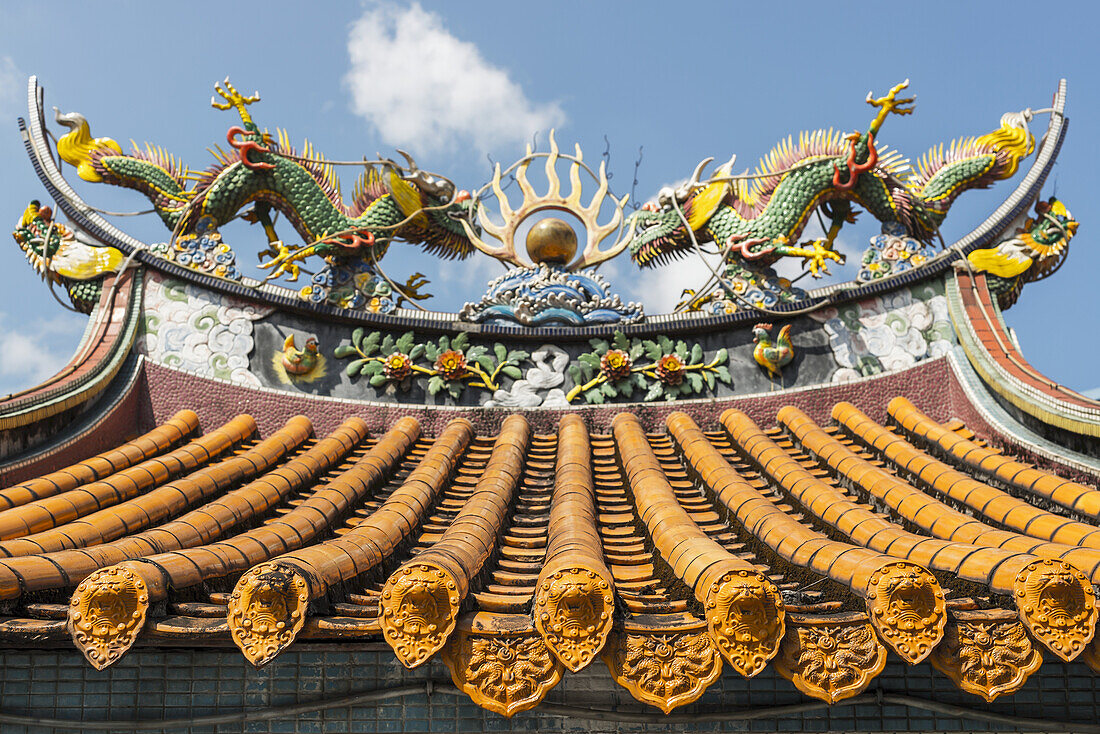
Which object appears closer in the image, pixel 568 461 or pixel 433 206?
pixel 568 461

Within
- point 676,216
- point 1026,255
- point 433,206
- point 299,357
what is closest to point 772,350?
point 676,216

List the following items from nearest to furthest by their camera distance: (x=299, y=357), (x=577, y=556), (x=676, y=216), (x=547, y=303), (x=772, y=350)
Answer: (x=577, y=556) < (x=299, y=357) < (x=772, y=350) < (x=547, y=303) < (x=676, y=216)

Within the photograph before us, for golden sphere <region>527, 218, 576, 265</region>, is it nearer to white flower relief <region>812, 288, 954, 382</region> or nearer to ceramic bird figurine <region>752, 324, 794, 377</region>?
ceramic bird figurine <region>752, 324, 794, 377</region>

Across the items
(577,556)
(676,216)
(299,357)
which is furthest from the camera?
(676,216)

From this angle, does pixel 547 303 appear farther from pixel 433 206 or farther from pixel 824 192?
pixel 824 192

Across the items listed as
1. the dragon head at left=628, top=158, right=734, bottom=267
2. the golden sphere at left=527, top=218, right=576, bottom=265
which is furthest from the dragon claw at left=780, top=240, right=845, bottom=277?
the golden sphere at left=527, top=218, right=576, bottom=265

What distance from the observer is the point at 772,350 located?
772 centimetres

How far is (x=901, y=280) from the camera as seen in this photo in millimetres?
7824

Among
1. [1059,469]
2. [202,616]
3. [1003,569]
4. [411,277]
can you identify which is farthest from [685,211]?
[202,616]

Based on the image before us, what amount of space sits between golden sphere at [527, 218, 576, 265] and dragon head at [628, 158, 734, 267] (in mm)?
596

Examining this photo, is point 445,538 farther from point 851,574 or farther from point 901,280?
point 901,280

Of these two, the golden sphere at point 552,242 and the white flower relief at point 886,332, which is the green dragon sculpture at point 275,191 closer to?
the golden sphere at point 552,242

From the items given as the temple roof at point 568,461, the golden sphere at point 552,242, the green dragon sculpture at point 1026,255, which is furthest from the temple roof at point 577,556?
the golden sphere at point 552,242

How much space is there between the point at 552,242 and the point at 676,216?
1131 mm
